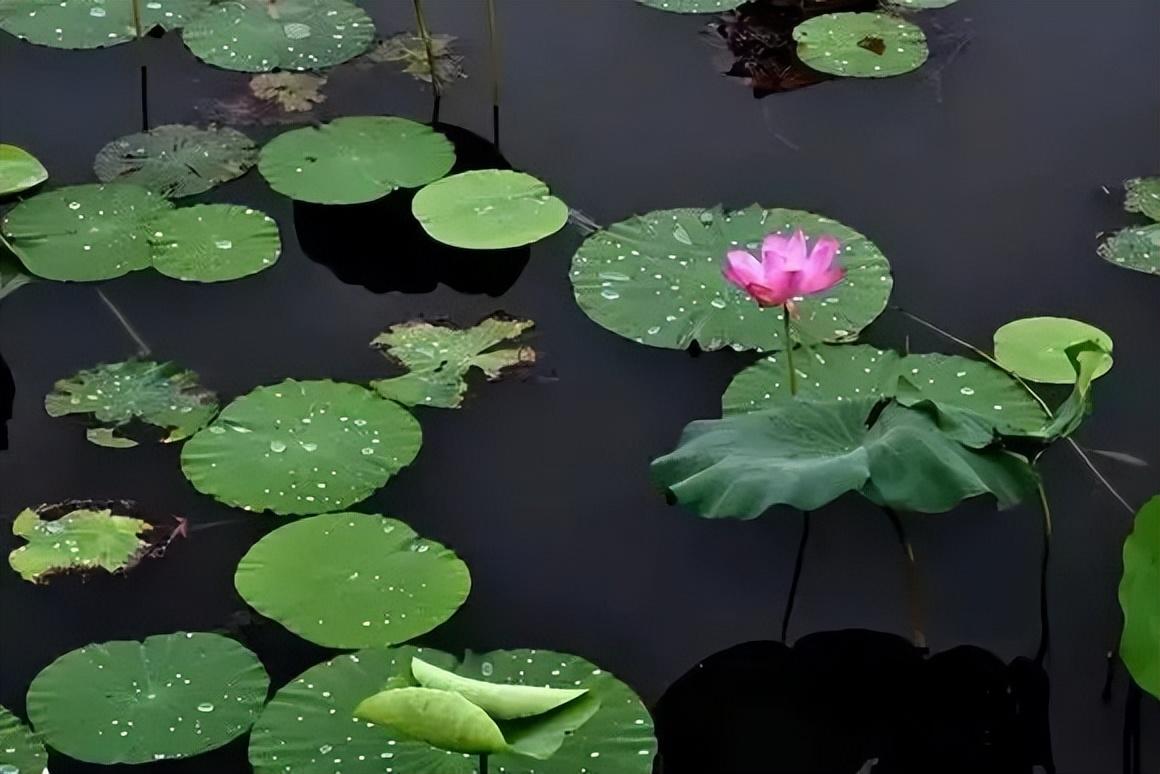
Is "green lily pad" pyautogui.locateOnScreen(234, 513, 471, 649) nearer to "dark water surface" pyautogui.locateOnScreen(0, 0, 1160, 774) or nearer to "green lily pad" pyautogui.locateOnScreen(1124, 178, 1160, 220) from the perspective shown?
"dark water surface" pyautogui.locateOnScreen(0, 0, 1160, 774)

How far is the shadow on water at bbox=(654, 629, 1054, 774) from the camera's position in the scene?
60.9 inches

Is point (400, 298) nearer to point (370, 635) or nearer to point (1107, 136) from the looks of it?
point (370, 635)

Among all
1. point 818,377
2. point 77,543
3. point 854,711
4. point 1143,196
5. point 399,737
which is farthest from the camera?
point 1143,196

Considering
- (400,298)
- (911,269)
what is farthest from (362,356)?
(911,269)

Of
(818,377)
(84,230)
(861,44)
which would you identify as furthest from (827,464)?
(861,44)

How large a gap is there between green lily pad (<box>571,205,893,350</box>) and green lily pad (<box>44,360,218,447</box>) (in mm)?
555

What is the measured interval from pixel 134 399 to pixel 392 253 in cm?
47

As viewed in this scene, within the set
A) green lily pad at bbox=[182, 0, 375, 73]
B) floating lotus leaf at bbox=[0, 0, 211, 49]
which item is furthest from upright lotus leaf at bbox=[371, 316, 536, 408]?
floating lotus leaf at bbox=[0, 0, 211, 49]

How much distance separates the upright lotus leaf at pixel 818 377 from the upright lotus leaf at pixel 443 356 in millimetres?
310

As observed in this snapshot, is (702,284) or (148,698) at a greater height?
(702,284)

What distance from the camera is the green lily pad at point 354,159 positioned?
7.48 feet

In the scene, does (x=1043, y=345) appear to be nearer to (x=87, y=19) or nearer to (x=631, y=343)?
(x=631, y=343)

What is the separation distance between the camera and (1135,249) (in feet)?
7.14

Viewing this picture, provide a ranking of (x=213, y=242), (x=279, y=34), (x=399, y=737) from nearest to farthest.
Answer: (x=399, y=737) < (x=213, y=242) < (x=279, y=34)
